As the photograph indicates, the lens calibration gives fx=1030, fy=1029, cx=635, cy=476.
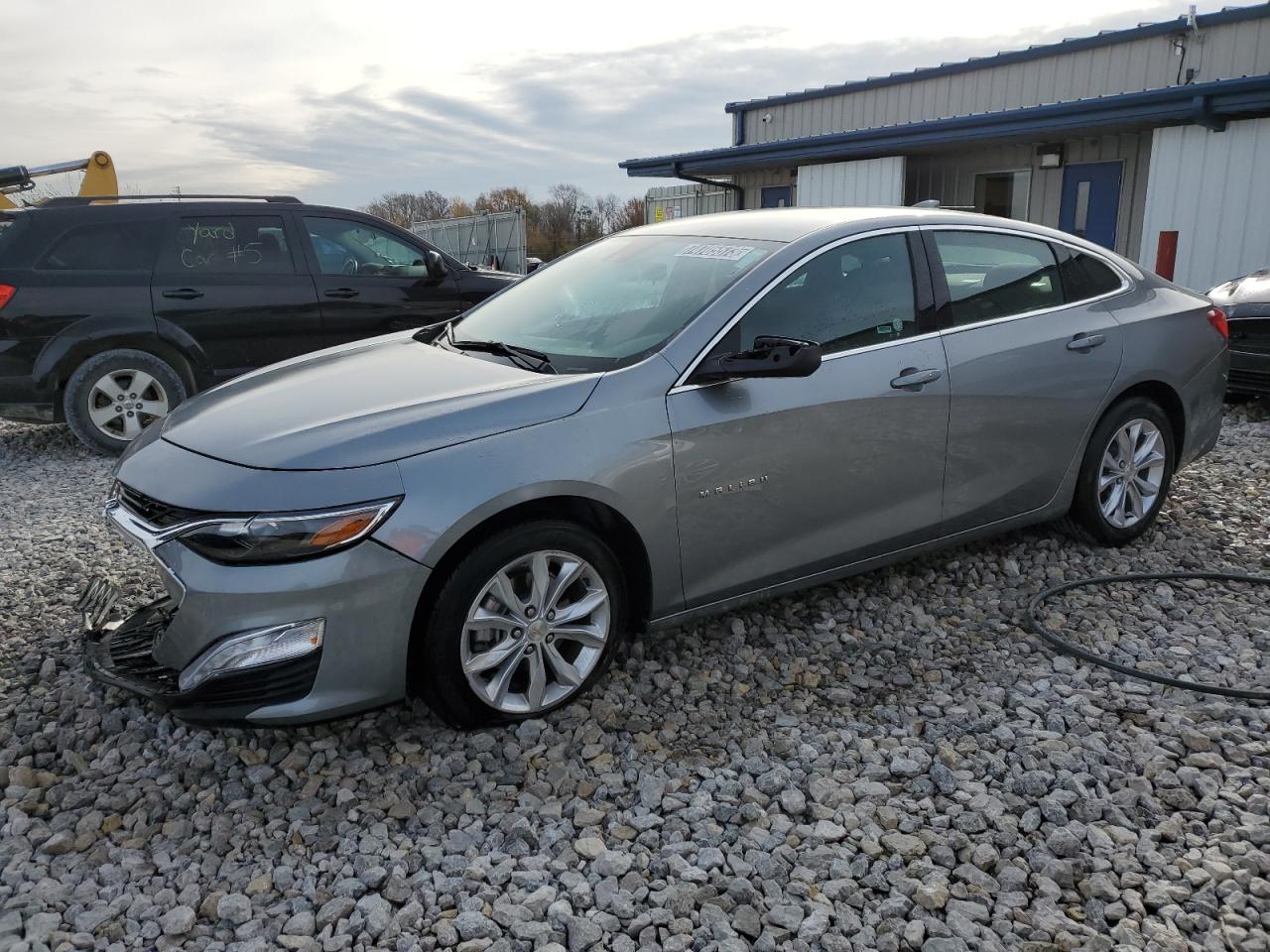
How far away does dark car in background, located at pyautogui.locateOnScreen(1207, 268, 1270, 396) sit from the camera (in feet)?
25.2

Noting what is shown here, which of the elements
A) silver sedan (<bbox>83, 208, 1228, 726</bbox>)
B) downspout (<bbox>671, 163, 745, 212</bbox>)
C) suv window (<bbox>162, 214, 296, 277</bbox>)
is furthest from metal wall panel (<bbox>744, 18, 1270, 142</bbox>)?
suv window (<bbox>162, 214, 296, 277</bbox>)

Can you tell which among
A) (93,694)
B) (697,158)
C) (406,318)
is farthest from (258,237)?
(697,158)

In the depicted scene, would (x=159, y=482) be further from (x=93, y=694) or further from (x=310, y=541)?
(x=93, y=694)

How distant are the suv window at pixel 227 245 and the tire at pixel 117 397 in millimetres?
743

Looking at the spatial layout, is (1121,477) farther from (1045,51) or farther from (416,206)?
(416,206)

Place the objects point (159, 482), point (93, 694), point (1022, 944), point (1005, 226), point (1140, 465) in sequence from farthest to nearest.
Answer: point (1140, 465), point (1005, 226), point (93, 694), point (159, 482), point (1022, 944)

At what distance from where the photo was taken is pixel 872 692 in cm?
368

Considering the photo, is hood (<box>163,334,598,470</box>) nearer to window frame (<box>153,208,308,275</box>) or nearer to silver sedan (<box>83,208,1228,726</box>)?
silver sedan (<box>83,208,1228,726</box>)

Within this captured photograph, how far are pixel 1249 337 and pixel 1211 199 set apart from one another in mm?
5222

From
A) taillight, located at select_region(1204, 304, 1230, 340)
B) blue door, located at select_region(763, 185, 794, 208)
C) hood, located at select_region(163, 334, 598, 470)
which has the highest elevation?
blue door, located at select_region(763, 185, 794, 208)

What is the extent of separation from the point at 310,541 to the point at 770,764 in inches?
60.9

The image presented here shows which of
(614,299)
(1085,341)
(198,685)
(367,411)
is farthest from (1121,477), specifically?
(198,685)

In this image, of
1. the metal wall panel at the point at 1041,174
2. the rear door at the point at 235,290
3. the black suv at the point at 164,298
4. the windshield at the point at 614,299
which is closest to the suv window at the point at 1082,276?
the windshield at the point at 614,299

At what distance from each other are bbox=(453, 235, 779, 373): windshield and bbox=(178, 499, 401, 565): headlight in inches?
38.7
